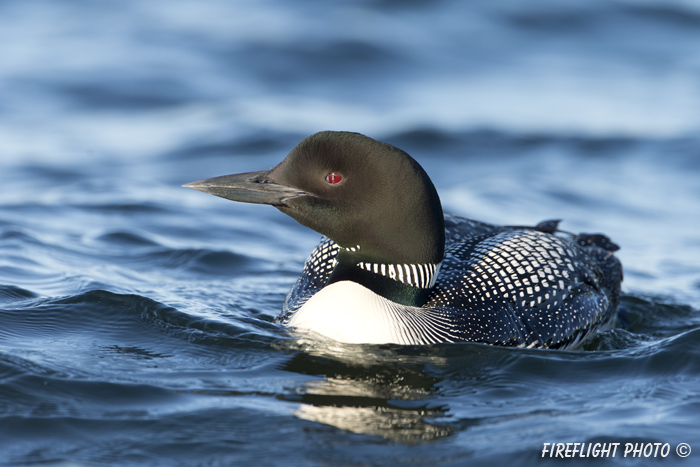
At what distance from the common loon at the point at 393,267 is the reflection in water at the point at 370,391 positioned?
0.28ft

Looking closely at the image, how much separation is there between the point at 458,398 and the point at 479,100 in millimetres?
7116

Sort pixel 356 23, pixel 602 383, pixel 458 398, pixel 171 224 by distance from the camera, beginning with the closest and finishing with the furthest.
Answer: pixel 458 398 → pixel 602 383 → pixel 171 224 → pixel 356 23

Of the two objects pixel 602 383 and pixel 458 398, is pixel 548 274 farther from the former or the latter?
pixel 458 398

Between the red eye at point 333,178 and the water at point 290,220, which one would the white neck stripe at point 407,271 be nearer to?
the water at point 290,220

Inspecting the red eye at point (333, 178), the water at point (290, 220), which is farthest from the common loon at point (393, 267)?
the water at point (290, 220)

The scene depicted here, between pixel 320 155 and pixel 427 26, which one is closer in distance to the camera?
pixel 320 155

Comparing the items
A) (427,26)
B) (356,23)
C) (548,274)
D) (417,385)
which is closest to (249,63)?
(356,23)

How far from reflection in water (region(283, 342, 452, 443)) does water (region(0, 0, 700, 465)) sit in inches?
0.5

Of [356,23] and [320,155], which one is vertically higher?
[356,23]

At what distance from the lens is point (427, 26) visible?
12.5m

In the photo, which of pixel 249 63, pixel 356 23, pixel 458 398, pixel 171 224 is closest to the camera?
pixel 458 398

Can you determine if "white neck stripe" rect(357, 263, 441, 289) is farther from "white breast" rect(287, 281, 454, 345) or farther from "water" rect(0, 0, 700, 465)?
"water" rect(0, 0, 700, 465)

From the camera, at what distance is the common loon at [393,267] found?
4.00m

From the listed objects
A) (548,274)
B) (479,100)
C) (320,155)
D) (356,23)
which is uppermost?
(356,23)
